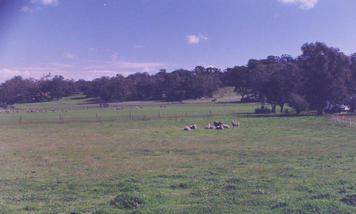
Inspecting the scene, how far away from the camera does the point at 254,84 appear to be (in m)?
90.3

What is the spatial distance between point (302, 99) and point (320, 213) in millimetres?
46436

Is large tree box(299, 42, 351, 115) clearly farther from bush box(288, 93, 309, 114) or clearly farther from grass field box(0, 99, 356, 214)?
grass field box(0, 99, 356, 214)

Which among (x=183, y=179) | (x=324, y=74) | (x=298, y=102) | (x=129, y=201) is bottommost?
(x=183, y=179)

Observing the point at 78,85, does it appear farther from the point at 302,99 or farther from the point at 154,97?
the point at 302,99

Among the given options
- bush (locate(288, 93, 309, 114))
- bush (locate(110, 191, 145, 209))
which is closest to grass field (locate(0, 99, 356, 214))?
bush (locate(110, 191, 145, 209))

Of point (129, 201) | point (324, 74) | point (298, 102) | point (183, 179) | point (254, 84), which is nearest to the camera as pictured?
point (129, 201)

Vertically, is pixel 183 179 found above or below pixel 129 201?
below

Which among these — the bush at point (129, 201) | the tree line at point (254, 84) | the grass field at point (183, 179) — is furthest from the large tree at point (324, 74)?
the bush at point (129, 201)

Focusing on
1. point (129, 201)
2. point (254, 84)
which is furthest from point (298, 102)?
point (129, 201)

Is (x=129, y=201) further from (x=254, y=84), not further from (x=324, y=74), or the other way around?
(x=254, y=84)

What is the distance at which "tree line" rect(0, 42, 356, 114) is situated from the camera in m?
48.8

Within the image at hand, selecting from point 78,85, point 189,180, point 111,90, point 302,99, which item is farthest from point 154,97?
point 189,180

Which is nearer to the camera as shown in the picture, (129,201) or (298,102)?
(129,201)

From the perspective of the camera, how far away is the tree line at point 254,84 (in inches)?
1921
